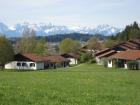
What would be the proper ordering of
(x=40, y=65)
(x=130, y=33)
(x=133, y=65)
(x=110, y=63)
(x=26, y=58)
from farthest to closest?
(x=130, y=33) < (x=40, y=65) < (x=26, y=58) < (x=110, y=63) < (x=133, y=65)

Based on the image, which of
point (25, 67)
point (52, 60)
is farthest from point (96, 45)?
point (25, 67)

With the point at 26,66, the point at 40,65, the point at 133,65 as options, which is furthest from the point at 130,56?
the point at 26,66

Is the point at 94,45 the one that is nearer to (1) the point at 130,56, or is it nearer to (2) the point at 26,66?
(2) the point at 26,66

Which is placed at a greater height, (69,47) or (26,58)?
(69,47)

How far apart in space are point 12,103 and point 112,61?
81389 mm

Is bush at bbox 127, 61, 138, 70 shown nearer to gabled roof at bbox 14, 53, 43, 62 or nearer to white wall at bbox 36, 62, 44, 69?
gabled roof at bbox 14, 53, 43, 62

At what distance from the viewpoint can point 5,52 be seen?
322 ft

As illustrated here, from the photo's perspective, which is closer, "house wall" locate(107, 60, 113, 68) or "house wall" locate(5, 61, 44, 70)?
"house wall" locate(107, 60, 113, 68)

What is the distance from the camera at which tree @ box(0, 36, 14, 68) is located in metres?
97.6

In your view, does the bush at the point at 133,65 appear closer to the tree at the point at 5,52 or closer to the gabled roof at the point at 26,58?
the gabled roof at the point at 26,58

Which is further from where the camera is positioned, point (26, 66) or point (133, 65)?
point (26, 66)

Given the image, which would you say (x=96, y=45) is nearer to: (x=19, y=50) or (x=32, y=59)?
(x=19, y=50)

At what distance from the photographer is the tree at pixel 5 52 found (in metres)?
97.6

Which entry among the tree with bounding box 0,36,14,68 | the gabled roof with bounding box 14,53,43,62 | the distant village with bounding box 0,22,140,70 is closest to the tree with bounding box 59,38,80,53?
the distant village with bounding box 0,22,140,70
